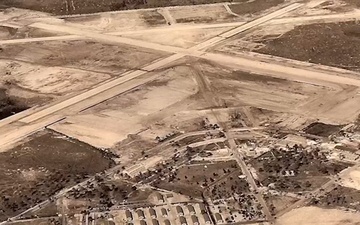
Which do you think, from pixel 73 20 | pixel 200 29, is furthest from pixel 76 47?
pixel 200 29

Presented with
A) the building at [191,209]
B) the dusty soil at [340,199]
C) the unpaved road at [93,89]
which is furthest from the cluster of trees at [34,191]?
the dusty soil at [340,199]

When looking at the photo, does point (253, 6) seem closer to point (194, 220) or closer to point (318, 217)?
point (318, 217)

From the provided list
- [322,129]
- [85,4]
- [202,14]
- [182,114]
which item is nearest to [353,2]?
[202,14]

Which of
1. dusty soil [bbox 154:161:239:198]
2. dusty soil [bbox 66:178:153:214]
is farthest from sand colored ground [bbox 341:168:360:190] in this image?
dusty soil [bbox 66:178:153:214]

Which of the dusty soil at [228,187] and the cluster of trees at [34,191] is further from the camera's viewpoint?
the dusty soil at [228,187]

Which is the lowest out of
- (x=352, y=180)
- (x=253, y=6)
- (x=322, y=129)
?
(x=352, y=180)

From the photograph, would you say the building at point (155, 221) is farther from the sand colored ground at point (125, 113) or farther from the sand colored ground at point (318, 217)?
the sand colored ground at point (125, 113)
